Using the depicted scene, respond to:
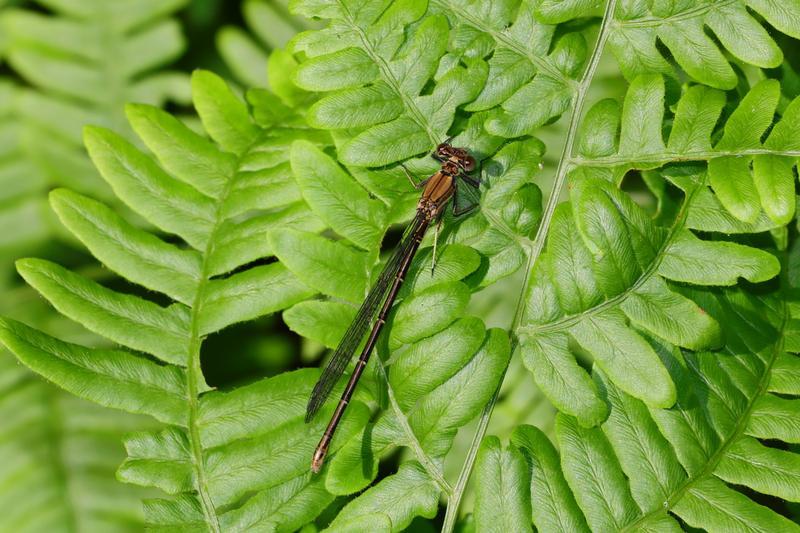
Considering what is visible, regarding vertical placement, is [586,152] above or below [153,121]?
below

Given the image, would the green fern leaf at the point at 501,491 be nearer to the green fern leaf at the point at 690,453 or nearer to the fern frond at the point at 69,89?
the green fern leaf at the point at 690,453

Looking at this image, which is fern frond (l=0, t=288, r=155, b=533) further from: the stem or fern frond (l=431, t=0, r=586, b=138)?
fern frond (l=431, t=0, r=586, b=138)

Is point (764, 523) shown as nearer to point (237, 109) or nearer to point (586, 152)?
point (586, 152)

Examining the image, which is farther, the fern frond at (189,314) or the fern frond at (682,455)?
the fern frond at (189,314)

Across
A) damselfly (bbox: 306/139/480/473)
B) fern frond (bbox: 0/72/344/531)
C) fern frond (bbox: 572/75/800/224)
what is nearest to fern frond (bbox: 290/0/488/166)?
damselfly (bbox: 306/139/480/473)

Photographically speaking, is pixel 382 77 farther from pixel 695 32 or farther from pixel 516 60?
pixel 695 32

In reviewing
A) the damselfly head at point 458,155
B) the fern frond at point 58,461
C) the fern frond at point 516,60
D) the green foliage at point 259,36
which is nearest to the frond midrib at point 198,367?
the damselfly head at point 458,155

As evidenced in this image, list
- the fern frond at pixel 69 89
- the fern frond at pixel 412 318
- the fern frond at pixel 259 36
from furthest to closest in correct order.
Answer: the fern frond at pixel 259 36 → the fern frond at pixel 69 89 → the fern frond at pixel 412 318

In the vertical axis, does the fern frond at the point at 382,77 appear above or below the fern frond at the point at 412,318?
above

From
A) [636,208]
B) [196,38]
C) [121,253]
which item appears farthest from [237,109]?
[196,38]
